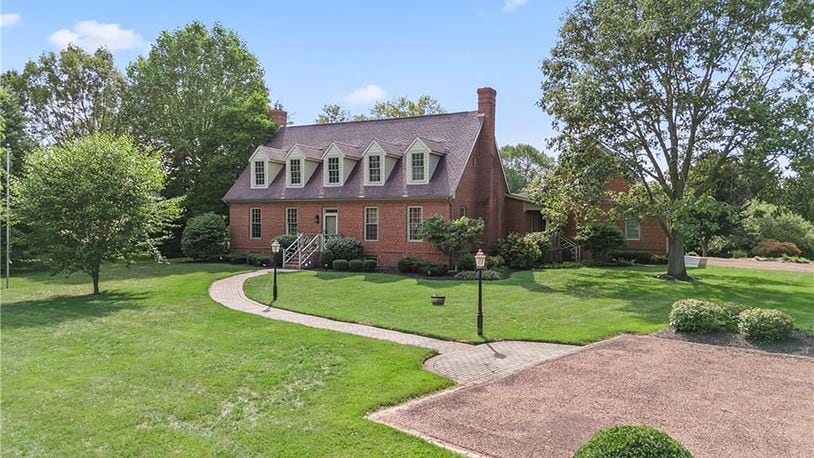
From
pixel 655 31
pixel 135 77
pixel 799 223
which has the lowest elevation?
pixel 799 223

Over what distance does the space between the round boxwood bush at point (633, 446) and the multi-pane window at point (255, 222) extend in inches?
1091

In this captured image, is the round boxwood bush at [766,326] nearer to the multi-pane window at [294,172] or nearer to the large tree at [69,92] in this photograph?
the multi-pane window at [294,172]

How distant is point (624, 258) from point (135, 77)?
33902mm

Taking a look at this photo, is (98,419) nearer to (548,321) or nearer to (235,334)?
(235,334)

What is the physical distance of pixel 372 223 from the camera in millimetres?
26516

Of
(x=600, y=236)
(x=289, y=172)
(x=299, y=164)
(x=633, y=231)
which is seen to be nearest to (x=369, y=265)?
(x=299, y=164)

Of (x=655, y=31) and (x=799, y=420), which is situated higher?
(x=655, y=31)

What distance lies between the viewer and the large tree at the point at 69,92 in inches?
1465

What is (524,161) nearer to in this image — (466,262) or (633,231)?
(633,231)

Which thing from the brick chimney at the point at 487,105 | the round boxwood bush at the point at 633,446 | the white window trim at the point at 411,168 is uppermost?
the brick chimney at the point at 487,105

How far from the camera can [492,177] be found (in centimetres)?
2725

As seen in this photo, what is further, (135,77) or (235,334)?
(135,77)

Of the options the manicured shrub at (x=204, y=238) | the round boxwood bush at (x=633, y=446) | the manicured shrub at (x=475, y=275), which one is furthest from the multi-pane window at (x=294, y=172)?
the round boxwood bush at (x=633, y=446)

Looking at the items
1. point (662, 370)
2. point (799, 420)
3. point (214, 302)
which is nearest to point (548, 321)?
point (662, 370)
